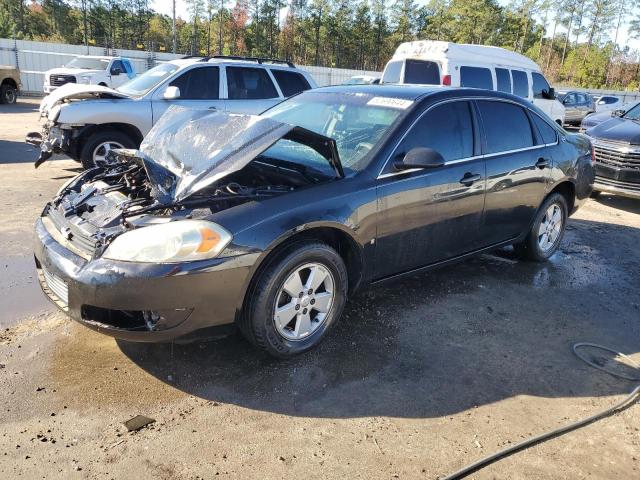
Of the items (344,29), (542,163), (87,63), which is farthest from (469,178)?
(344,29)

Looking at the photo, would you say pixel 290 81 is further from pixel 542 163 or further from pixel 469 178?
pixel 469 178

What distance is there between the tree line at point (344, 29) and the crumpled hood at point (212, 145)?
2019 inches

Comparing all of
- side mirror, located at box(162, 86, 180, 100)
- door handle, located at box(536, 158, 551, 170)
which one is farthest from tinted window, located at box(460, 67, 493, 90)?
door handle, located at box(536, 158, 551, 170)

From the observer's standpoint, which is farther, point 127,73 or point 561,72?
point 561,72

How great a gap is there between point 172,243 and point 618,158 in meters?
7.60

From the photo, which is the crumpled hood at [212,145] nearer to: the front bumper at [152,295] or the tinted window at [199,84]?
the front bumper at [152,295]

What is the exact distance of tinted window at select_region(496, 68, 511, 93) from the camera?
1199cm

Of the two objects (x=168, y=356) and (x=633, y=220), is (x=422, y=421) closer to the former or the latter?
(x=168, y=356)

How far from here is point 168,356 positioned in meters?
3.37

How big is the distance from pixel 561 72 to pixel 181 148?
61.5 meters

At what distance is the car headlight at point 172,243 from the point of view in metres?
2.85

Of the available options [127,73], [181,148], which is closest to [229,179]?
[181,148]

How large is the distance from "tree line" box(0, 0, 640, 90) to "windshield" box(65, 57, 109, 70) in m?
31.4

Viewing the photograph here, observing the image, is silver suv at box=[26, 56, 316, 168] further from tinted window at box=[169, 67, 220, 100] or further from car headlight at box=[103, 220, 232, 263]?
car headlight at box=[103, 220, 232, 263]
